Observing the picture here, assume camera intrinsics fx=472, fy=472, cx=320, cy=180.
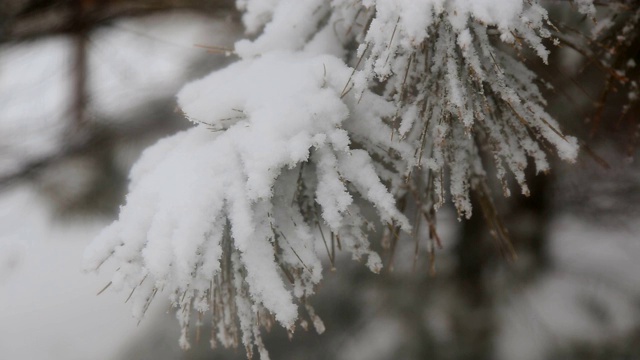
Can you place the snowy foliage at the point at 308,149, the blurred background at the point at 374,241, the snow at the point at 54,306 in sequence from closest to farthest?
the snowy foliage at the point at 308,149, the blurred background at the point at 374,241, the snow at the point at 54,306

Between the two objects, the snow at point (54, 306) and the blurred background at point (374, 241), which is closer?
the blurred background at point (374, 241)

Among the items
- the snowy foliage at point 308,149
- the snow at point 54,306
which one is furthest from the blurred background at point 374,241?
the snowy foliage at point 308,149

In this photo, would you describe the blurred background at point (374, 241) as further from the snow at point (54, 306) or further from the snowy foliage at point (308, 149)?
the snowy foliage at point (308, 149)

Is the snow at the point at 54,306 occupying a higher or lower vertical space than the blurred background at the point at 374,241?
lower

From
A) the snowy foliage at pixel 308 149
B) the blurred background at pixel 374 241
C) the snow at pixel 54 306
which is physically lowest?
the snow at pixel 54 306

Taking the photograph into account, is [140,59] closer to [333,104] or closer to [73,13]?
[73,13]

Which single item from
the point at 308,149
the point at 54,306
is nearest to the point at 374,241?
the point at 308,149

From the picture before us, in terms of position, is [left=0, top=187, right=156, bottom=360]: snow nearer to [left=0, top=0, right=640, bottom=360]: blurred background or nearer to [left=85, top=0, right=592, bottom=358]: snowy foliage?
[left=0, top=0, right=640, bottom=360]: blurred background

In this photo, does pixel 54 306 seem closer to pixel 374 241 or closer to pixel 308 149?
pixel 374 241
